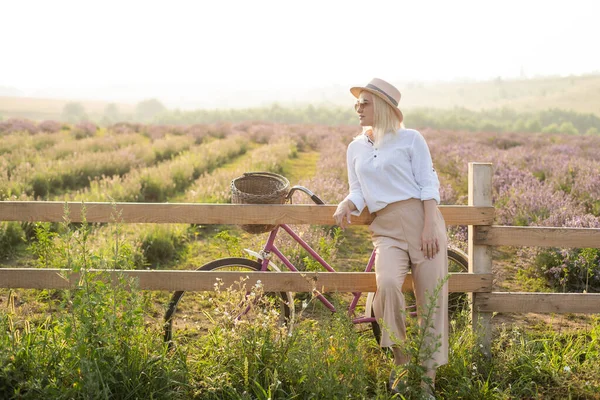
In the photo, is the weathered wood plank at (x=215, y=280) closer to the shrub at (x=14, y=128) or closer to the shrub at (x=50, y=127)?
the shrub at (x=14, y=128)

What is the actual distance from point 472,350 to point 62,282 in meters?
2.81

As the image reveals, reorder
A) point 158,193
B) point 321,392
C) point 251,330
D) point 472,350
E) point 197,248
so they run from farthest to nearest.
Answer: point 158,193 < point 197,248 < point 472,350 < point 251,330 < point 321,392

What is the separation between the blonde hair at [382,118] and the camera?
143 inches

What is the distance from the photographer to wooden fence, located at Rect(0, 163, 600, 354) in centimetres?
378

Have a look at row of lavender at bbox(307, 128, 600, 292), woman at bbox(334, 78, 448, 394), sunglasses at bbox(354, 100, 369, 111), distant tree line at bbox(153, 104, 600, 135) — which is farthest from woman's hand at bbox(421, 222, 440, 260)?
distant tree line at bbox(153, 104, 600, 135)

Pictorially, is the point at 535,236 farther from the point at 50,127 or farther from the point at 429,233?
the point at 50,127

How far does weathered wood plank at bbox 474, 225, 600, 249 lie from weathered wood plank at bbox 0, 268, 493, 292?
12.5 inches

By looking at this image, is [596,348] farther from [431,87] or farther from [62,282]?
[431,87]

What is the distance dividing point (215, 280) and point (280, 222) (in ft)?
1.96

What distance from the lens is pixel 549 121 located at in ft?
271

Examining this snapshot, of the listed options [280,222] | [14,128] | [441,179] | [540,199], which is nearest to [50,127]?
[14,128]

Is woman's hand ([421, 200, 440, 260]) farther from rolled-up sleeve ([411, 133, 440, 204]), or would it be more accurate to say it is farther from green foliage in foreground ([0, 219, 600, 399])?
green foliage in foreground ([0, 219, 600, 399])

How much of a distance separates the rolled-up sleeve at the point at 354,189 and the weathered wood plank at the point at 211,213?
6.1 inches

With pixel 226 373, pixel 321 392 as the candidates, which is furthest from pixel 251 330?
pixel 321 392
